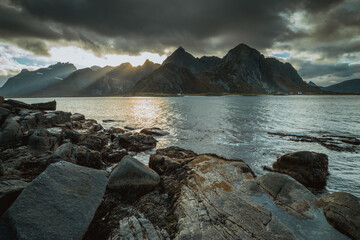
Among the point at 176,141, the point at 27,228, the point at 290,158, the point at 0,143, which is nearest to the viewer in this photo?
the point at 27,228

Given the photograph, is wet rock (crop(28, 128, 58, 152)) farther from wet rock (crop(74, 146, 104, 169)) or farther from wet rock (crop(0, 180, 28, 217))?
wet rock (crop(0, 180, 28, 217))

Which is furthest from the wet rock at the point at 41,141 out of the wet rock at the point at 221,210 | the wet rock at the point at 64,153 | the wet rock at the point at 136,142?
the wet rock at the point at 221,210

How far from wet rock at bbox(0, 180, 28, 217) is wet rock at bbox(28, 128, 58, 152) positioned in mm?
8121

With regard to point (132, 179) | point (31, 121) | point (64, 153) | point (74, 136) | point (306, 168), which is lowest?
point (306, 168)

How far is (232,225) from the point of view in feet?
17.6

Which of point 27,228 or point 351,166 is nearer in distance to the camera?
point 27,228

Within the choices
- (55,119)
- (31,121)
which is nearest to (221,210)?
(31,121)

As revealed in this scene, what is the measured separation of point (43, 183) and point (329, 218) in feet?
34.3

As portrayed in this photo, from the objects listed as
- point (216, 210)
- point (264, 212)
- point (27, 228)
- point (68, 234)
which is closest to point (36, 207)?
point (27, 228)

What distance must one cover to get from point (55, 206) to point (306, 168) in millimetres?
13681

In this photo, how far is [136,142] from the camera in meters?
16.9

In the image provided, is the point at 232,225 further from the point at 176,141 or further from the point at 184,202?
the point at 176,141

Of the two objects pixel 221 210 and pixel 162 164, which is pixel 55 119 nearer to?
pixel 162 164

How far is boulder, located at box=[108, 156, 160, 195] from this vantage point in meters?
7.33
